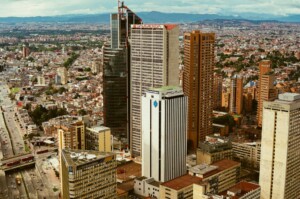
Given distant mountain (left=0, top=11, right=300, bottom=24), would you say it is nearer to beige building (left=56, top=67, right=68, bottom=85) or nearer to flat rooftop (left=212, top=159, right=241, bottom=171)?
beige building (left=56, top=67, right=68, bottom=85)

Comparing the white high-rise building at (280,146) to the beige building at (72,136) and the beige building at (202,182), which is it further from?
the beige building at (72,136)

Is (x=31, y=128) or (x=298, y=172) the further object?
(x=31, y=128)

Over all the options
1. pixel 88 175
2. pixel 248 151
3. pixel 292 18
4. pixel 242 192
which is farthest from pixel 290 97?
pixel 292 18

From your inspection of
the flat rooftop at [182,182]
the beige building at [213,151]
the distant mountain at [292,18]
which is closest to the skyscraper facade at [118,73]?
the beige building at [213,151]

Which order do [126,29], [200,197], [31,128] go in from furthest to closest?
[31,128], [126,29], [200,197]

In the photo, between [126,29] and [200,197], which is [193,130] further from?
[200,197]

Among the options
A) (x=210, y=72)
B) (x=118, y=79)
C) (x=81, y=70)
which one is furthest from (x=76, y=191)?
(x=81, y=70)
